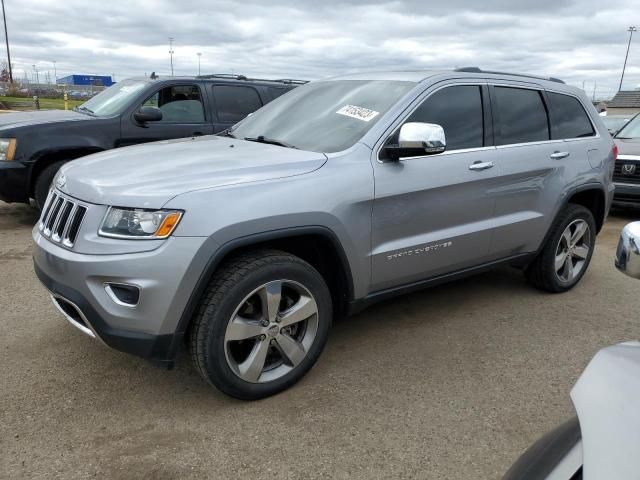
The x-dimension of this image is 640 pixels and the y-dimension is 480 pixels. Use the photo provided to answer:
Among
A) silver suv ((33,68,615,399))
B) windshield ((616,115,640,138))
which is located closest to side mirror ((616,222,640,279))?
silver suv ((33,68,615,399))

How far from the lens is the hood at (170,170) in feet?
8.62

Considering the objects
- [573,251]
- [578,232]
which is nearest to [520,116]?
[578,232]

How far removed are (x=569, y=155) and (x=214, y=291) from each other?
124 inches

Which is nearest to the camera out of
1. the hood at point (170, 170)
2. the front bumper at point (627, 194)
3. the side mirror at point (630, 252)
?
the side mirror at point (630, 252)

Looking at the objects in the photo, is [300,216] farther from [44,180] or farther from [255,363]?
[44,180]

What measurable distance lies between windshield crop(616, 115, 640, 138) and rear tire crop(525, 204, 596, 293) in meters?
5.01

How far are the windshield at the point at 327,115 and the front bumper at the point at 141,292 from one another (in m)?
1.18

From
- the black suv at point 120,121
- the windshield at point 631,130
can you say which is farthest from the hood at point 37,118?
the windshield at point 631,130

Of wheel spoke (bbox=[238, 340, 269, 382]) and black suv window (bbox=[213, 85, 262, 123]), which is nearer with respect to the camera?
wheel spoke (bbox=[238, 340, 269, 382])

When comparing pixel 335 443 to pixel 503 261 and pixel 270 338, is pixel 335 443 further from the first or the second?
pixel 503 261

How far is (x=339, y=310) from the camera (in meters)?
3.33

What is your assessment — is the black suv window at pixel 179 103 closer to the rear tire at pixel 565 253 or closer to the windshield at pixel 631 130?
the rear tire at pixel 565 253

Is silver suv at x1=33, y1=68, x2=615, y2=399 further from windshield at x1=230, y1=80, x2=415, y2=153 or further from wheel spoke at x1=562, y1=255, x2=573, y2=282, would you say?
wheel spoke at x1=562, y1=255, x2=573, y2=282

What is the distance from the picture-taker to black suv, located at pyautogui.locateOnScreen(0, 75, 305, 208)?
19.7 feet
